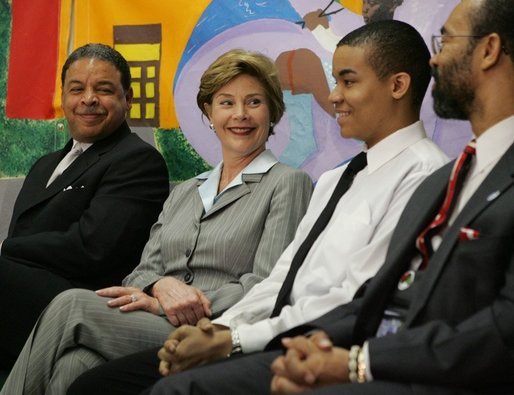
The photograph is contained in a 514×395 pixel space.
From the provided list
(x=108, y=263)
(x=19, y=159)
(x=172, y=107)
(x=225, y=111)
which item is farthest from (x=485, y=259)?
(x=19, y=159)

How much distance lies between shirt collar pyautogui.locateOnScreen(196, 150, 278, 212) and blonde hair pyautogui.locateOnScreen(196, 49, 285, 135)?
179 mm

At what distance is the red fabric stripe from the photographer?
431cm

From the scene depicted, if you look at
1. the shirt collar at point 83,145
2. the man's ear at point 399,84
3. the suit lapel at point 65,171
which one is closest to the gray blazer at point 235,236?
the man's ear at point 399,84

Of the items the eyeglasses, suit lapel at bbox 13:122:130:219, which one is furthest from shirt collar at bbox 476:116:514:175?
suit lapel at bbox 13:122:130:219

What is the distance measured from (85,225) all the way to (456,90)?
1.76 meters

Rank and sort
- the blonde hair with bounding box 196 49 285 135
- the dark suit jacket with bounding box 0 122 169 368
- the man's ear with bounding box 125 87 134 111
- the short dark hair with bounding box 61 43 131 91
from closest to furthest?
the blonde hair with bounding box 196 49 285 135
the dark suit jacket with bounding box 0 122 169 368
the short dark hair with bounding box 61 43 131 91
the man's ear with bounding box 125 87 134 111

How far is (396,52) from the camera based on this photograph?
105 inches

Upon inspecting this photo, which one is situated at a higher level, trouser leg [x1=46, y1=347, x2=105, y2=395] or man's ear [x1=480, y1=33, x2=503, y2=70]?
man's ear [x1=480, y1=33, x2=503, y2=70]

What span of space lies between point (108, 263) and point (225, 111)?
751mm

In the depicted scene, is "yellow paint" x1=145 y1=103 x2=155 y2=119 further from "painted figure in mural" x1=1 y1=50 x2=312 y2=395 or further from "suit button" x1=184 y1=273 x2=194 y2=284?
"suit button" x1=184 y1=273 x2=194 y2=284

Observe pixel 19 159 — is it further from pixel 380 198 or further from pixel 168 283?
pixel 380 198

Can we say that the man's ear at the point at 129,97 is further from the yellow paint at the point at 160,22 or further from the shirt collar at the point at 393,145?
the shirt collar at the point at 393,145

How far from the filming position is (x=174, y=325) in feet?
9.66

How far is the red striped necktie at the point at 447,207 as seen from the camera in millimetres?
2096
